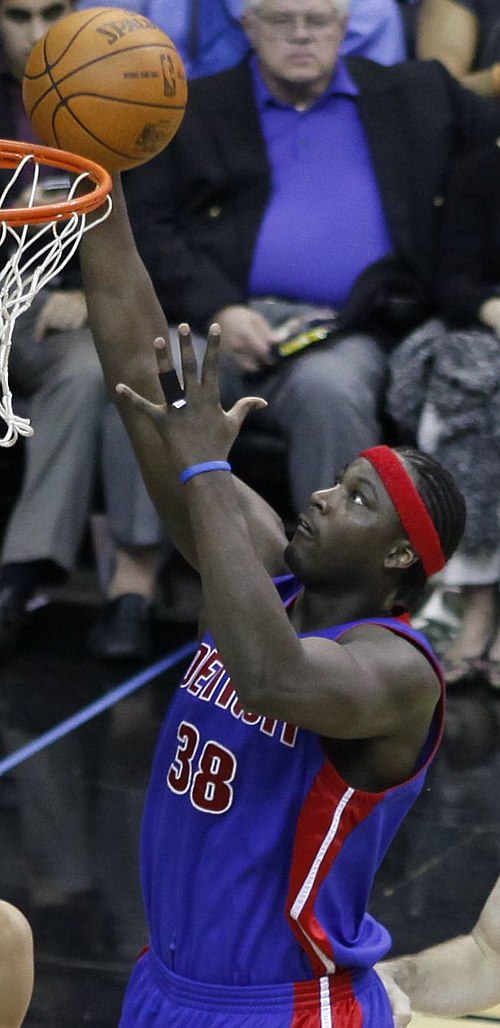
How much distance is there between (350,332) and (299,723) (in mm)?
3624

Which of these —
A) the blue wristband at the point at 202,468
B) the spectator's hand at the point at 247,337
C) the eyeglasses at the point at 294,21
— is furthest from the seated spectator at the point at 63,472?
the blue wristband at the point at 202,468

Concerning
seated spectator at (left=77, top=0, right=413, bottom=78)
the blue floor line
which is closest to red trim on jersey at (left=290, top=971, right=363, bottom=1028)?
the blue floor line

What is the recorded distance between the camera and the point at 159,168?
6207 millimetres

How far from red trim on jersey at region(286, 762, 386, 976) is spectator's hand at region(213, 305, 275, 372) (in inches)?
127

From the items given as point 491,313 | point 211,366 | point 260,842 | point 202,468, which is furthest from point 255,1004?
point 491,313

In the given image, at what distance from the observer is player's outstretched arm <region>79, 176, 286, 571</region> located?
3.05m

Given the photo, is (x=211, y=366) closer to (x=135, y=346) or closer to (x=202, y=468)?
(x=202, y=468)

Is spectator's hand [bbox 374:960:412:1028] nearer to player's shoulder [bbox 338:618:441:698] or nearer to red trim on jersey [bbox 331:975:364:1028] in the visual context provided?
red trim on jersey [bbox 331:975:364:1028]

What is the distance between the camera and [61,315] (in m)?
6.18

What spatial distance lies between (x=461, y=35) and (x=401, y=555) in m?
4.46

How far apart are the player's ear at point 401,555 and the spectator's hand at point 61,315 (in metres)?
3.52

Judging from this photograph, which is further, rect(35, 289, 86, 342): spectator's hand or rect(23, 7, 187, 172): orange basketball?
rect(35, 289, 86, 342): spectator's hand

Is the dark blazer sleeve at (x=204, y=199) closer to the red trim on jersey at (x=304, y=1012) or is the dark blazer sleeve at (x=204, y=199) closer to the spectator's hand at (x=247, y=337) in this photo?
the spectator's hand at (x=247, y=337)

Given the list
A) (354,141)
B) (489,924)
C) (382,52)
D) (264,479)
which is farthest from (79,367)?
(489,924)
